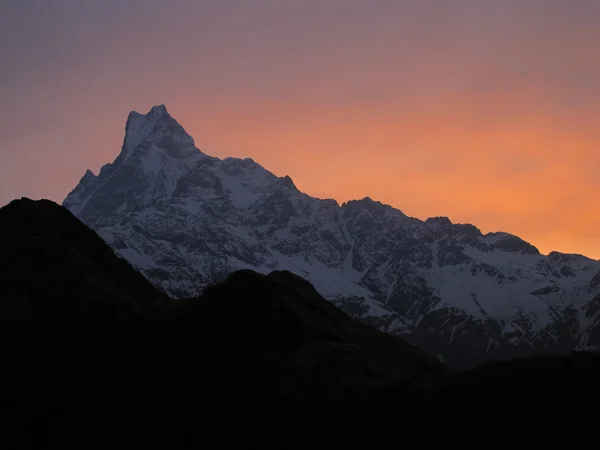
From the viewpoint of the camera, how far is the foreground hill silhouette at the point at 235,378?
60781 millimetres

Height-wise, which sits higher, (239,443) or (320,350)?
(320,350)

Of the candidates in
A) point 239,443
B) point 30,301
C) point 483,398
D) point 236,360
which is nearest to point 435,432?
point 483,398

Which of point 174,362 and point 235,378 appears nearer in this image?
point 235,378

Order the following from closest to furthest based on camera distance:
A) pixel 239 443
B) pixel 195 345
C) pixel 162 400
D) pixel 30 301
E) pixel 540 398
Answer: pixel 540 398, pixel 239 443, pixel 162 400, pixel 195 345, pixel 30 301

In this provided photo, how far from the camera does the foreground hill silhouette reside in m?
60.8

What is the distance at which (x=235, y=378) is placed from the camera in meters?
70.0

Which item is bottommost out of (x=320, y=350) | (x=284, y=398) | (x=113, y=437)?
(x=113, y=437)

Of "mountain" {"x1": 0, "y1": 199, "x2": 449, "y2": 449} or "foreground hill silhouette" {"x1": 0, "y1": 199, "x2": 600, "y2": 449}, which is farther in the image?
"mountain" {"x1": 0, "y1": 199, "x2": 449, "y2": 449}

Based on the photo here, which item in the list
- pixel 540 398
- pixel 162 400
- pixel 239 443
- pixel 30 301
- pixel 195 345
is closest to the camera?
pixel 540 398

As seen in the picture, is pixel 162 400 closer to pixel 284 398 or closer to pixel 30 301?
pixel 284 398

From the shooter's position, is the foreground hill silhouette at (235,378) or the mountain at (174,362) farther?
the mountain at (174,362)

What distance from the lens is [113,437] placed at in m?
67.1

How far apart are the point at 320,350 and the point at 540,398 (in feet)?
59.0

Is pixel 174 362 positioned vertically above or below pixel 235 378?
below
